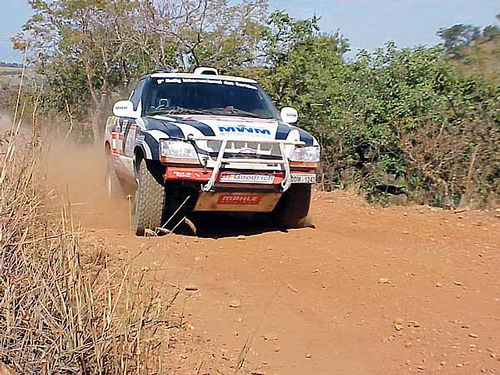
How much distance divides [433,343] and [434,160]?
19.6 feet

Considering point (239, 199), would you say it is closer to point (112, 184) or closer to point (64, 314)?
point (112, 184)

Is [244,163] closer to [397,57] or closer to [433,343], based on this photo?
[433,343]

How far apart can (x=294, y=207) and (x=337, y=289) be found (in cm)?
237

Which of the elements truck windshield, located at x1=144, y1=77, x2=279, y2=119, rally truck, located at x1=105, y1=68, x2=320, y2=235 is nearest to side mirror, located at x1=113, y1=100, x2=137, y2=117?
rally truck, located at x1=105, y1=68, x2=320, y2=235

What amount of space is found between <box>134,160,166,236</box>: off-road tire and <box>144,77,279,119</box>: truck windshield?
41.1 inches

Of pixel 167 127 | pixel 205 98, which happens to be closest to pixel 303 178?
pixel 167 127

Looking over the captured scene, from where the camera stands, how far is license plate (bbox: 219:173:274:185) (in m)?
7.07

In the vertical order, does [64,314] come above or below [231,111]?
below

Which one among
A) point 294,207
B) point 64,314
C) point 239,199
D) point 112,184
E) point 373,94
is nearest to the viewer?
point 64,314

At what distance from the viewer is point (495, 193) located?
32.4 feet

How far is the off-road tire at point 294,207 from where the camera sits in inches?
314

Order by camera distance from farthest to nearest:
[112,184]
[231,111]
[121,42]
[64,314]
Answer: [121,42]
[112,184]
[231,111]
[64,314]

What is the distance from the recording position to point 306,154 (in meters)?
7.39

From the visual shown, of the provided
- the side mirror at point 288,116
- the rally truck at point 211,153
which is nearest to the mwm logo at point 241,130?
the rally truck at point 211,153
